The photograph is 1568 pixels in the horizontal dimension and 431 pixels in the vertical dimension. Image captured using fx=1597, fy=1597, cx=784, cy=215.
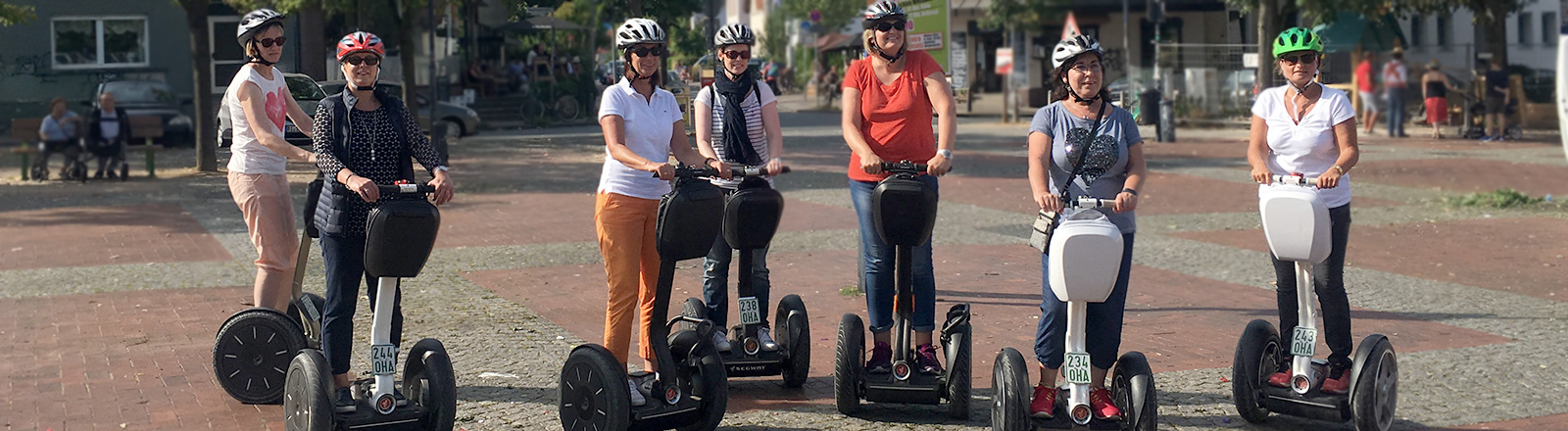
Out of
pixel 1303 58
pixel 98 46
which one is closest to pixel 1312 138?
pixel 1303 58

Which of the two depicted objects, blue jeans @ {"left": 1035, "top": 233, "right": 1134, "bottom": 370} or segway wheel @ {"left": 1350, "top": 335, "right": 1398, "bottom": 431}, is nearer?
blue jeans @ {"left": 1035, "top": 233, "right": 1134, "bottom": 370}

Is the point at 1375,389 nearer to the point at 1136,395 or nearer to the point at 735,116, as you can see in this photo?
the point at 1136,395

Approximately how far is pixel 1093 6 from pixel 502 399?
3657 centimetres

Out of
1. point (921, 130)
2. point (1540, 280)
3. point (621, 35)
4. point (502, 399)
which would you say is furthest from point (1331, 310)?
point (1540, 280)

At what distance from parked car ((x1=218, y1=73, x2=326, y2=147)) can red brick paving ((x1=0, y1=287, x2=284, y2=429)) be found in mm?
1054

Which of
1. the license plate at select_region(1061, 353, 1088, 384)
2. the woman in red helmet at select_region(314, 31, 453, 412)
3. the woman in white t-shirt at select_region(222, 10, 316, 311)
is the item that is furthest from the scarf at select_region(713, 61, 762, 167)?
the license plate at select_region(1061, 353, 1088, 384)

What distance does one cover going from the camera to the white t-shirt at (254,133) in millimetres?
6086

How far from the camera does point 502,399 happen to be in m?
6.37

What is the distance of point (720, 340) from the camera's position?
6.51 m

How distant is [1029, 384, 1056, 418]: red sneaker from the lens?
5.26 metres

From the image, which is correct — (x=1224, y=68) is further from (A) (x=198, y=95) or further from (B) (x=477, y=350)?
(B) (x=477, y=350)

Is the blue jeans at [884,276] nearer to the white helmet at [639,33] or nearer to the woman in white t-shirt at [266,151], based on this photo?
the white helmet at [639,33]

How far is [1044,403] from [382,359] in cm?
217

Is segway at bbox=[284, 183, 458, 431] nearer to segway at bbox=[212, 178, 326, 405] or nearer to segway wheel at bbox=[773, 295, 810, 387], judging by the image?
segway at bbox=[212, 178, 326, 405]
